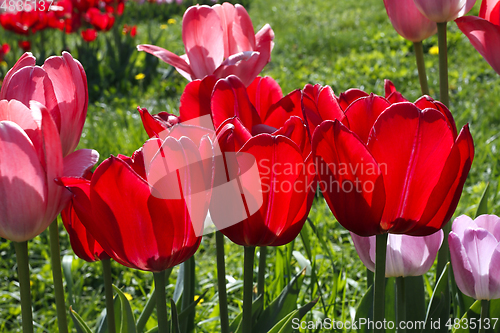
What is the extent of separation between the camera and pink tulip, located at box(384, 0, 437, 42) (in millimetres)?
1000

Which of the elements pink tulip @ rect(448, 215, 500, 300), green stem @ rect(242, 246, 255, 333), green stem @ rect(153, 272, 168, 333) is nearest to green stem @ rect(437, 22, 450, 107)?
pink tulip @ rect(448, 215, 500, 300)

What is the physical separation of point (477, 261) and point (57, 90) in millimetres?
672

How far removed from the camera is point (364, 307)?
96cm

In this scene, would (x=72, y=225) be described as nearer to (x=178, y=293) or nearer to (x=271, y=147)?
(x=271, y=147)

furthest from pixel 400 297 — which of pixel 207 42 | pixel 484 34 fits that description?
pixel 207 42

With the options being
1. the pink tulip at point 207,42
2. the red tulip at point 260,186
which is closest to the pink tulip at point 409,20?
the pink tulip at point 207,42

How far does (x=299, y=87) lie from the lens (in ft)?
12.6

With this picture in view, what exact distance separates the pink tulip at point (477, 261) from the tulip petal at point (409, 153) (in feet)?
0.82

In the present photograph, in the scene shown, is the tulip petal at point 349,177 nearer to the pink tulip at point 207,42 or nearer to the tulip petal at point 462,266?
the tulip petal at point 462,266

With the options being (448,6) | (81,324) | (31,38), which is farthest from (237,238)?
(31,38)

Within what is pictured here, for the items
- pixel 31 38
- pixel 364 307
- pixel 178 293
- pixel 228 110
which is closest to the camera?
pixel 228 110

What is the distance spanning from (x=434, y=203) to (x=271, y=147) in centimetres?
20

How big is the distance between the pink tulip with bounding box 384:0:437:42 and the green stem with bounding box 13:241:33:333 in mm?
822

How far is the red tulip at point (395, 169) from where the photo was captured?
21.0 inches
